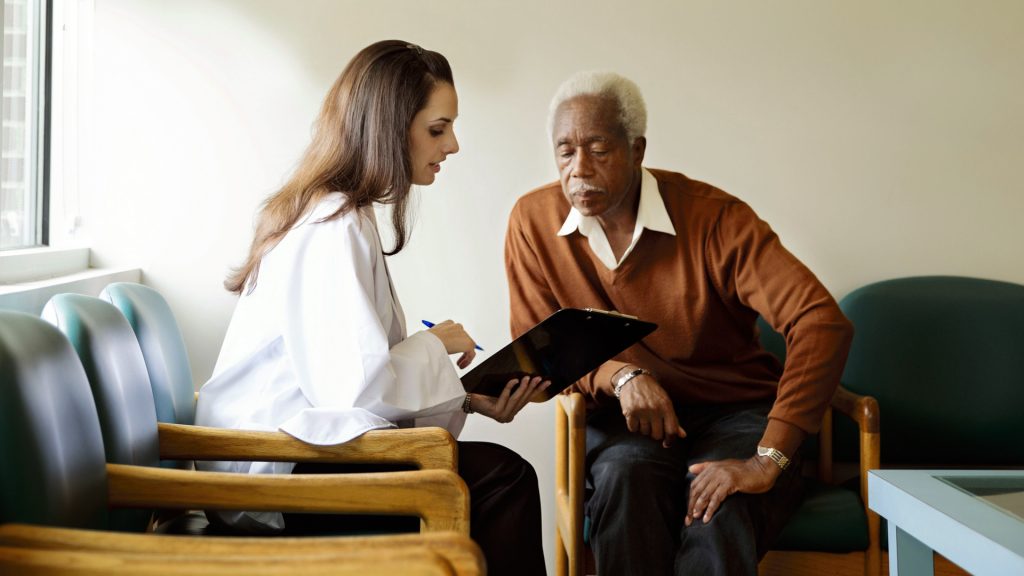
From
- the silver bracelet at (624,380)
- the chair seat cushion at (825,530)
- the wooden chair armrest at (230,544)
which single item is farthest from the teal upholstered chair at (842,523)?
the wooden chair armrest at (230,544)

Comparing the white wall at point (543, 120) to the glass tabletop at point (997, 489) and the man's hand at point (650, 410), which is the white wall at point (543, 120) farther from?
the glass tabletop at point (997, 489)

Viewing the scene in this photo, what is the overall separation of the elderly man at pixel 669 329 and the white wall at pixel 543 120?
48cm

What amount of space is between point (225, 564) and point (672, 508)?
1237 millimetres

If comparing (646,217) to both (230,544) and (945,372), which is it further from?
(230,544)

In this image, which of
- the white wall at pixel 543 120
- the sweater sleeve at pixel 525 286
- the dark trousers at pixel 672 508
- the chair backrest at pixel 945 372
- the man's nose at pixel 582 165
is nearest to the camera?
the dark trousers at pixel 672 508

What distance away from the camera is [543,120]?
2.94m

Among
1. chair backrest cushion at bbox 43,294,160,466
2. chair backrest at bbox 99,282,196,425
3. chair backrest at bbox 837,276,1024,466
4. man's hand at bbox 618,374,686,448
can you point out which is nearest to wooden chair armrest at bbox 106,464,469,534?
chair backrest cushion at bbox 43,294,160,466

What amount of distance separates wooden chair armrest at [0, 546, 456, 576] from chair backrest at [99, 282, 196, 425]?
2.66ft

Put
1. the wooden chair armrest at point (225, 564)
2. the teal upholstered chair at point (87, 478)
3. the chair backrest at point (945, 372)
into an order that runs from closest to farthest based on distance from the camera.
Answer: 1. the wooden chair armrest at point (225, 564)
2. the teal upholstered chair at point (87, 478)
3. the chair backrest at point (945, 372)

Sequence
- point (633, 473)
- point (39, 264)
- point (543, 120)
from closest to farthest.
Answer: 1. point (633, 473)
2. point (39, 264)
3. point (543, 120)

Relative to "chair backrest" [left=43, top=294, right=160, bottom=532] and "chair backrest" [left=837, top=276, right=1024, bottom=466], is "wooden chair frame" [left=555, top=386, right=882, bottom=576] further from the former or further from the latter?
"chair backrest" [left=43, top=294, right=160, bottom=532]

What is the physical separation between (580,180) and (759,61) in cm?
99

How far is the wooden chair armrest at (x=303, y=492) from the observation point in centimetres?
140

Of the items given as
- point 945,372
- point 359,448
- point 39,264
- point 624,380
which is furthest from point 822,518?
point 39,264
